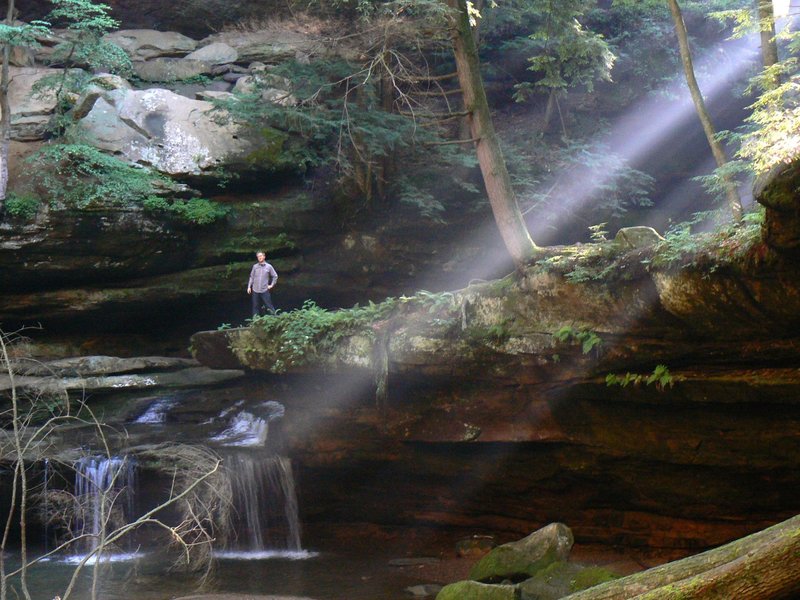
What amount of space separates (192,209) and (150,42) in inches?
338

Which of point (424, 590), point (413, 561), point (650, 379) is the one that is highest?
point (650, 379)

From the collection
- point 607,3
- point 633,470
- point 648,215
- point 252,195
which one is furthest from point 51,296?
point 607,3

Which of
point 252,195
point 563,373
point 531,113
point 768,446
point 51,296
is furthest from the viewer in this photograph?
point 531,113

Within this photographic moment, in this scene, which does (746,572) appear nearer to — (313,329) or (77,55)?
(313,329)

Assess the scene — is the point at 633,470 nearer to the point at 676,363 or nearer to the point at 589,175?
the point at 676,363

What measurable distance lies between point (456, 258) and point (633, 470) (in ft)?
30.5

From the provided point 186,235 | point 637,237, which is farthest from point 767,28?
point 186,235

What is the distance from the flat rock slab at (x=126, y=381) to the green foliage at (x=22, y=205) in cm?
387

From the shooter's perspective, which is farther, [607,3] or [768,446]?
[607,3]

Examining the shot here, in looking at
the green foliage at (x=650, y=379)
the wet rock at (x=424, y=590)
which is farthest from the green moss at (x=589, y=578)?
the wet rock at (x=424, y=590)

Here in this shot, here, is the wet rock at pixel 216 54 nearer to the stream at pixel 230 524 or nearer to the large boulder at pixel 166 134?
the large boulder at pixel 166 134

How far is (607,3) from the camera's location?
2253 cm

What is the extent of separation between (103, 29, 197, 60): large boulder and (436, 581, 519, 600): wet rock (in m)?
20.0

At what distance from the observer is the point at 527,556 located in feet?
30.3
